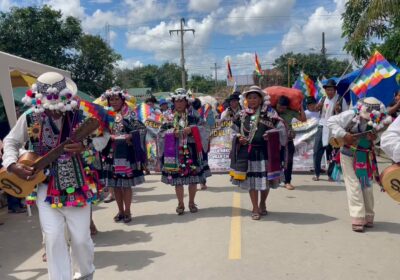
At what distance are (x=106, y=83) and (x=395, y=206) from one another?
969 inches

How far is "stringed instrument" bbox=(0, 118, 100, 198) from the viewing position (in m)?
3.78

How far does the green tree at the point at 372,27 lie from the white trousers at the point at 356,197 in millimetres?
5653

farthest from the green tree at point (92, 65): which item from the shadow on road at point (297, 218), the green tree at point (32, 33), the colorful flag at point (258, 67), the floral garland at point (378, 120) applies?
the floral garland at point (378, 120)

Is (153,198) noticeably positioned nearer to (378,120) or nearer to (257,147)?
(257,147)

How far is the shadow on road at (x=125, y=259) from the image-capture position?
495 cm

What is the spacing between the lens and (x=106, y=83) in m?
29.4

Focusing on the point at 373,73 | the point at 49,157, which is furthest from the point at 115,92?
the point at 373,73

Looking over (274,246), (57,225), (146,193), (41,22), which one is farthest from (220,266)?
(41,22)

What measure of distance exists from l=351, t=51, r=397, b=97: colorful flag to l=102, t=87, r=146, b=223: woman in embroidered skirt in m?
3.77

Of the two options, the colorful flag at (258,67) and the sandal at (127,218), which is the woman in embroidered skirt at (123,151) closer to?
the sandal at (127,218)

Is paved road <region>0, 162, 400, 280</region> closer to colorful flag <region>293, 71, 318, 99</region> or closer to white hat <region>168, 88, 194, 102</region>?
white hat <region>168, 88, 194, 102</region>

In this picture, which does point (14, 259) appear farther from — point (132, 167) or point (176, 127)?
point (176, 127)

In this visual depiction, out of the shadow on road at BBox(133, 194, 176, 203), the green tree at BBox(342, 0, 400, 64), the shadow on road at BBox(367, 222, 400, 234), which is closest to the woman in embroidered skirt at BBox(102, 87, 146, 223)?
the shadow on road at BBox(133, 194, 176, 203)

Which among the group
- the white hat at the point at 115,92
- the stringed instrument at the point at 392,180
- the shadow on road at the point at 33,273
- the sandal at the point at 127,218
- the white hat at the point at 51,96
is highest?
the white hat at the point at 115,92
